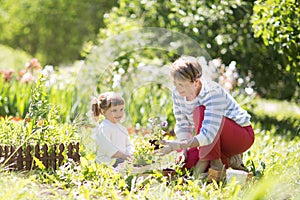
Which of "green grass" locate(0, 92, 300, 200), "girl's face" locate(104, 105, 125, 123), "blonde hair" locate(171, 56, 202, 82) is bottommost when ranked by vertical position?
"green grass" locate(0, 92, 300, 200)

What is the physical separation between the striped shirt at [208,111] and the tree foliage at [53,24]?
10.3 metres

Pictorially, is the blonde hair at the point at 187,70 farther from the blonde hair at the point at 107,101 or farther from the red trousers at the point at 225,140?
the blonde hair at the point at 107,101

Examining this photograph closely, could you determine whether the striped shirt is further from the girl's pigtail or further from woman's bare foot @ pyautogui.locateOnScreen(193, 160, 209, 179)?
the girl's pigtail

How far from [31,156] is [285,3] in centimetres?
258

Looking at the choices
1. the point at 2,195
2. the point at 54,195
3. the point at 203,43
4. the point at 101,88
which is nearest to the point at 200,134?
the point at 54,195

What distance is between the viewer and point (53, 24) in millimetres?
14398

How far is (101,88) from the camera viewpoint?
6113 millimetres

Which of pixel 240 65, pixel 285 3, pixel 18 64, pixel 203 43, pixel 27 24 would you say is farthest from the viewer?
pixel 27 24


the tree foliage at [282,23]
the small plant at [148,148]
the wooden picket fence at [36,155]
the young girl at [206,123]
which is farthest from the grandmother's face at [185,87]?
the tree foliage at [282,23]

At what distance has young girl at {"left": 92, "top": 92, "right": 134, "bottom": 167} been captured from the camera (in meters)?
3.99

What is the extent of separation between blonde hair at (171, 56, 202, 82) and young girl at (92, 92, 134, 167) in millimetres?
520

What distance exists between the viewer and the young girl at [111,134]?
3.99 metres

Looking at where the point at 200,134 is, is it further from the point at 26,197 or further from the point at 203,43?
the point at 203,43

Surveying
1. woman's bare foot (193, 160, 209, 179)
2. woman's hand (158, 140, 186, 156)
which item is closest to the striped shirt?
woman's hand (158, 140, 186, 156)
